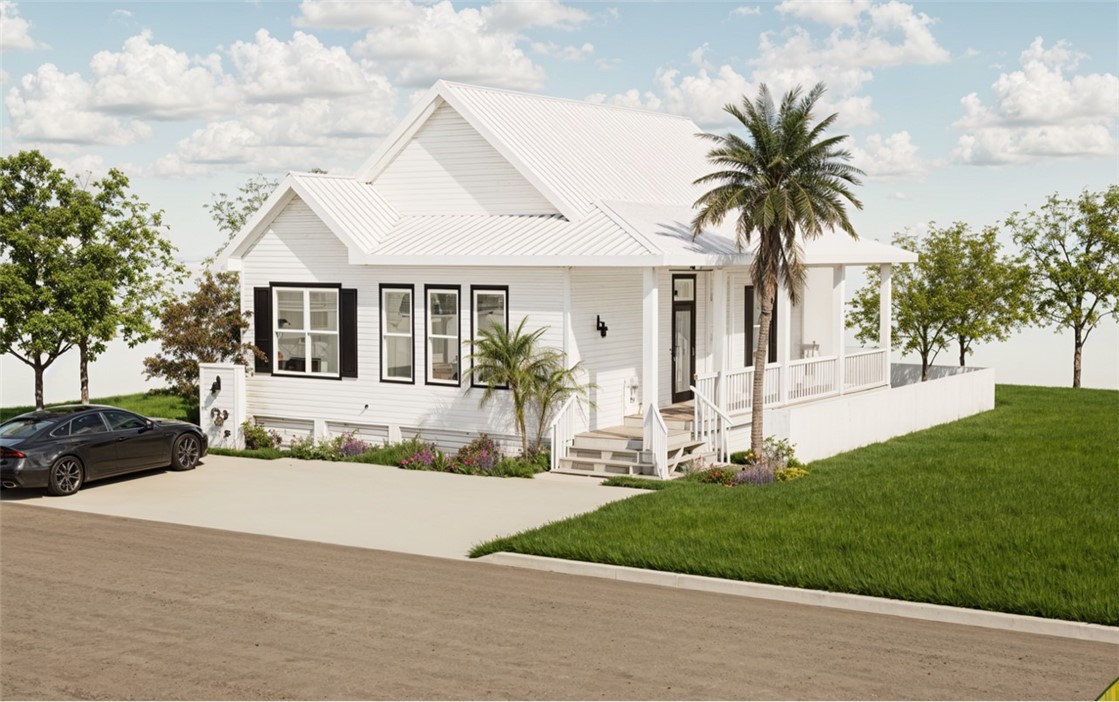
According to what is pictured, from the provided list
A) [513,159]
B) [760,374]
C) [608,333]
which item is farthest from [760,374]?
[513,159]

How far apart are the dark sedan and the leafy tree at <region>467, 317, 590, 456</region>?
563 centimetres

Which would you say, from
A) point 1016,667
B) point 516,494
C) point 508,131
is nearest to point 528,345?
point 516,494

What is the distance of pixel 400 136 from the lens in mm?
24172

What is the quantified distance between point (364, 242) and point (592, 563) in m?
10.7

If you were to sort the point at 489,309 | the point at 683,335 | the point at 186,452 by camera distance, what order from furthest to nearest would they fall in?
the point at 683,335
the point at 489,309
the point at 186,452

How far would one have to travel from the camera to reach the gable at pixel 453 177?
23188 mm

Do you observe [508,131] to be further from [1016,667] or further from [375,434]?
[1016,667]

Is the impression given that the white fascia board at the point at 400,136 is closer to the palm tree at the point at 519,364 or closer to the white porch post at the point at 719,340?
the palm tree at the point at 519,364

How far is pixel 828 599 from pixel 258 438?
46.9ft

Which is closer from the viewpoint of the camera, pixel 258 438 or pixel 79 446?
pixel 79 446

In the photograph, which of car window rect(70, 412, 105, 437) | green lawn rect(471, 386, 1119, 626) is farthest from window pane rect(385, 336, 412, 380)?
green lawn rect(471, 386, 1119, 626)

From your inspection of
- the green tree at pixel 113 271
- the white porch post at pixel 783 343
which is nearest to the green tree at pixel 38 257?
the green tree at pixel 113 271

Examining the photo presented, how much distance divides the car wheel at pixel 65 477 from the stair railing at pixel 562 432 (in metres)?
7.69

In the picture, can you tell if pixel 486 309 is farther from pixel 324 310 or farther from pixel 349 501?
pixel 349 501
